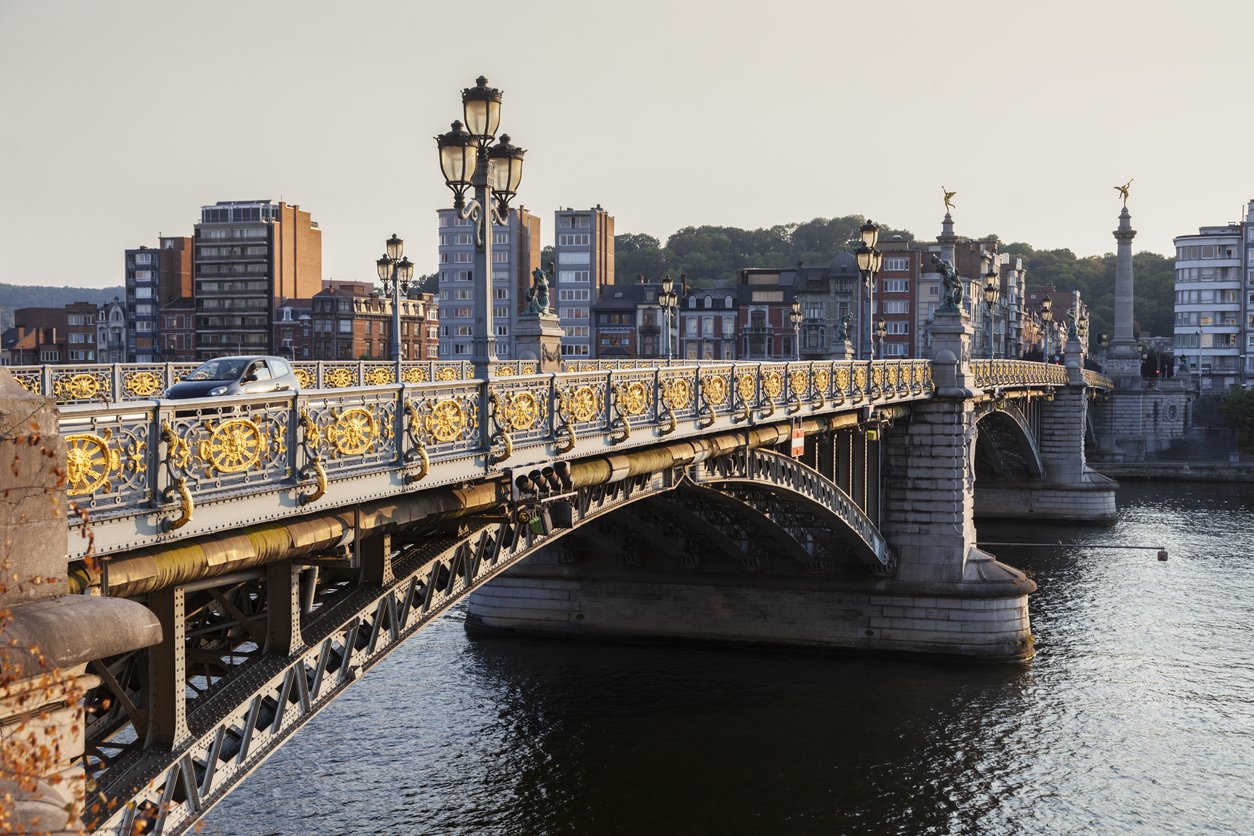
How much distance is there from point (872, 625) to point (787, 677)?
153 inches

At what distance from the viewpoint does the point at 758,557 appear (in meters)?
40.6

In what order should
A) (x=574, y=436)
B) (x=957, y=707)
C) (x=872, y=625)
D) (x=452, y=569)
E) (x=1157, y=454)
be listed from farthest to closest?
(x=1157, y=454) < (x=872, y=625) < (x=957, y=707) < (x=574, y=436) < (x=452, y=569)

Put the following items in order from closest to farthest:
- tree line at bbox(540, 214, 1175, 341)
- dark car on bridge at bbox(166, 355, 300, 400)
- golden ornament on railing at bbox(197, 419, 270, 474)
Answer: golden ornament on railing at bbox(197, 419, 270, 474), dark car on bridge at bbox(166, 355, 300, 400), tree line at bbox(540, 214, 1175, 341)

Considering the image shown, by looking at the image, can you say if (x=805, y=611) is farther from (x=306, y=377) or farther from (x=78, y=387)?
(x=78, y=387)

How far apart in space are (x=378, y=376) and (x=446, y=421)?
18.6 meters

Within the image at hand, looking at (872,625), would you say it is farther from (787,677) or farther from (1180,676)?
(1180,676)

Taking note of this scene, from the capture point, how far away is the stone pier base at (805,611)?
131 feet

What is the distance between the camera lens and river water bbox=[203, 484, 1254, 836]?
27500 millimetres

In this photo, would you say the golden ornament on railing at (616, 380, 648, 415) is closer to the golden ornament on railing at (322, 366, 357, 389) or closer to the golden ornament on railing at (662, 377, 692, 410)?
the golden ornament on railing at (662, 377, 692, 410)

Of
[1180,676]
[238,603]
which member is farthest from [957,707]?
[238,603]

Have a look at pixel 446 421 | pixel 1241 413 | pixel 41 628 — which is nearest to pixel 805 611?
pixel 446 421

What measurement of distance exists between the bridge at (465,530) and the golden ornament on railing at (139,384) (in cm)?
7

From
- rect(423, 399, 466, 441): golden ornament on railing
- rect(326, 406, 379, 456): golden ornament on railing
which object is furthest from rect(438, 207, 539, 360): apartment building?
rect(326, 406, 379, 456): golden ornament on railing

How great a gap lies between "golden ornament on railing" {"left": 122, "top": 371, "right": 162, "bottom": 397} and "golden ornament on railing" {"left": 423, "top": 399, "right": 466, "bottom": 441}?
12577 millimetres
